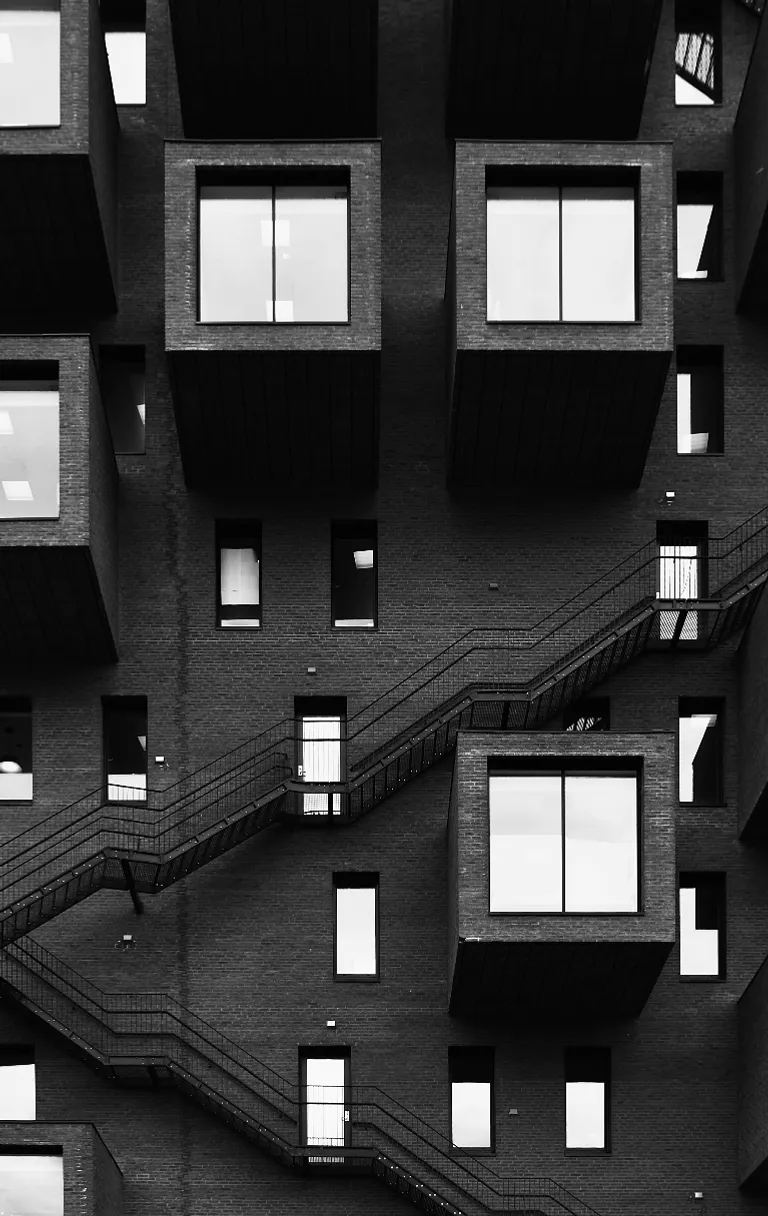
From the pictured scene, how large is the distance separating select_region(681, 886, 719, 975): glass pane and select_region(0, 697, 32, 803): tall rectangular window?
536 inches

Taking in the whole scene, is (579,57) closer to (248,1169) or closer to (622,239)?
(622,239)

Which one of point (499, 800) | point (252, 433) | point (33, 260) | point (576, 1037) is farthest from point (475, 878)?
point (33, 260)

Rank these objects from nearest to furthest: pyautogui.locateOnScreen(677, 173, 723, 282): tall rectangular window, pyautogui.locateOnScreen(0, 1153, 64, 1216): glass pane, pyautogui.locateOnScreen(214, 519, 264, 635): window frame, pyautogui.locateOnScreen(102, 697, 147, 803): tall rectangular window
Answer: pyautogui.locateOnScreen(0, 1153, 64, 1216): glass pane < pyautogui.locateOnScreen(102, 697, 147, 803): tall rectangular window < pyautogui.locateOnScreen(214, 519, 264, 635): window frame < pyautogui.locateOnScreen(677, 173, 723, 282): tall rectangular window

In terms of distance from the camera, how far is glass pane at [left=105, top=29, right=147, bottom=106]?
50688mm

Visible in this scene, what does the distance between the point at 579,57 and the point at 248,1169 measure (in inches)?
942

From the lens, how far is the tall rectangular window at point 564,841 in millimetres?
43469

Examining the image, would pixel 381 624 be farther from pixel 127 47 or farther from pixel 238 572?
pixel 127 47

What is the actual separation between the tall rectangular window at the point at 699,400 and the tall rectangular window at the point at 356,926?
11.5 meters

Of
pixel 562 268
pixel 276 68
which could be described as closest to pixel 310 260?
pixel 562 268

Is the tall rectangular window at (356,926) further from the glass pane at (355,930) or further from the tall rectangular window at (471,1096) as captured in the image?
the tall rectangular window at (471,1096)

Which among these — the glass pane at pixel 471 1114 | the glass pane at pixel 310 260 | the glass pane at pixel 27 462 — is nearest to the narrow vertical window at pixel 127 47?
the glass pane at pixel 310 260

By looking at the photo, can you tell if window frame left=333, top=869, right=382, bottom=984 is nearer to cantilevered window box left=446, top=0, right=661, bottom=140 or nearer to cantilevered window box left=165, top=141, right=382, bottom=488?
cantilevered window box left=165, top=141, right=382, bottom=488

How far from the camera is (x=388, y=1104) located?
4559 centimetres

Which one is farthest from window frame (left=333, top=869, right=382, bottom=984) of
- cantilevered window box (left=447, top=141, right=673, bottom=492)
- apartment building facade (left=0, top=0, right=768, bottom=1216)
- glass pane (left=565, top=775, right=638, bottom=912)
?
cantilevered window box (left=447, top=141, right=673, bottom=492)
